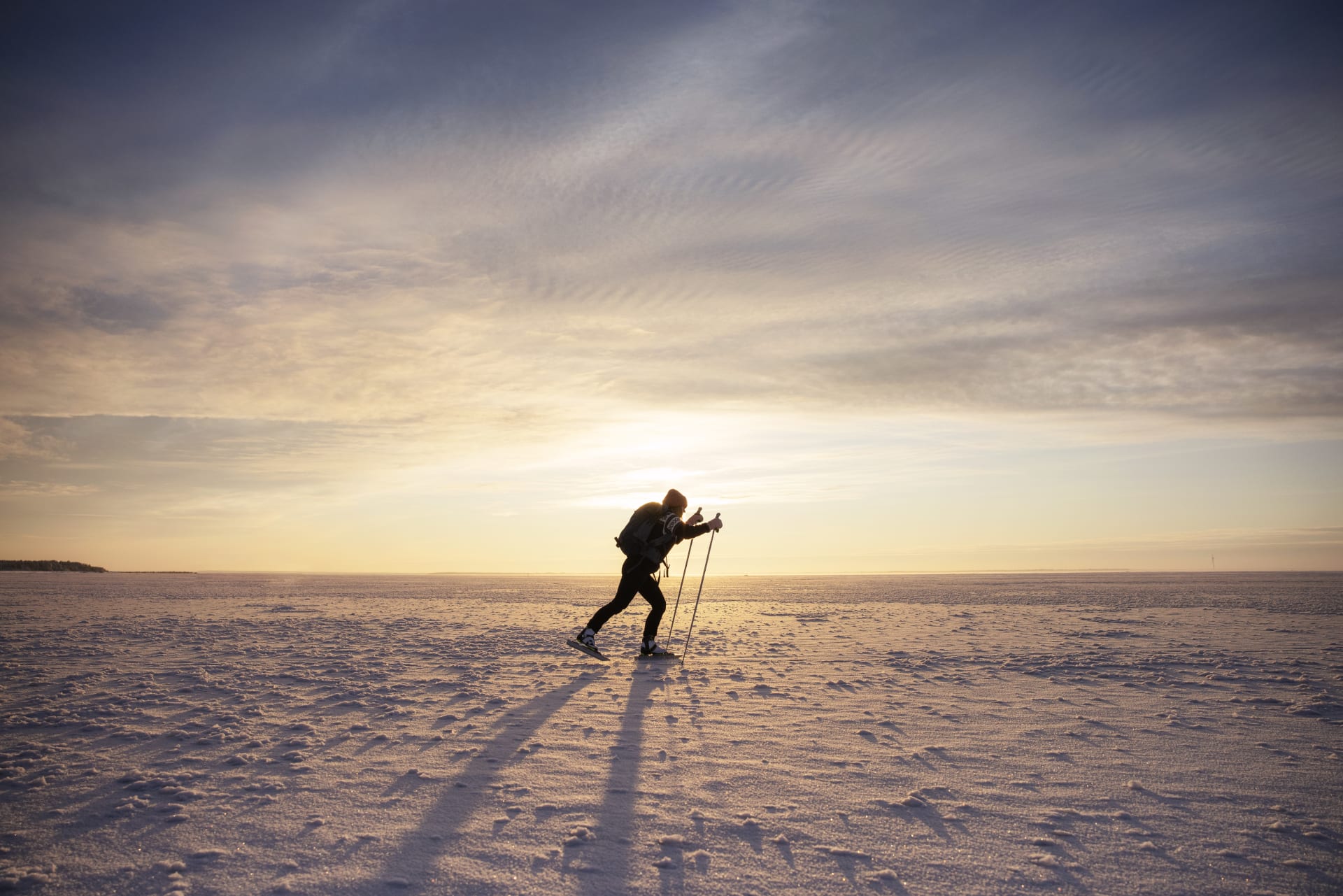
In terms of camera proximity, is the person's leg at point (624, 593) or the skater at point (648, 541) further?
the person's leg at point (624, 593)

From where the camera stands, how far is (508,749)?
21.1 ft

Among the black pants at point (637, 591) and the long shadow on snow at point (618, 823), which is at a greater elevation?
the black pants at point (637, 591)

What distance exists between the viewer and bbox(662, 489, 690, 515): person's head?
11422mm

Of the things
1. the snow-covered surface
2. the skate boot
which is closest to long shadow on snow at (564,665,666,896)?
the snow-covered surface

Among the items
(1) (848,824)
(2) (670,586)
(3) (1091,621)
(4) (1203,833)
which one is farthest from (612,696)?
(2) (670,586)

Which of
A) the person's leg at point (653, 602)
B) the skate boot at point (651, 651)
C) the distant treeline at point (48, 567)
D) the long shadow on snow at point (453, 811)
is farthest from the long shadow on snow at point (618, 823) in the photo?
the distant treeline at point (48, 567)

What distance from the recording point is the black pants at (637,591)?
37.2 feet

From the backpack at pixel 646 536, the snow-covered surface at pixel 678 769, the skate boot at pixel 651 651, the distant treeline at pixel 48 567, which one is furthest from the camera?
the distant treeline at pixel 48 567

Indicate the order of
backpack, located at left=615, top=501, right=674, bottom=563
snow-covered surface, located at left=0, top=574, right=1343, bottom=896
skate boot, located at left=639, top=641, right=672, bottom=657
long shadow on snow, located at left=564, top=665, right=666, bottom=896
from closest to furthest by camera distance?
long shadow on snow, located at left=564, top=665, right=666, bottom=896, snow-covered surface, located at left=0, top=574, right=1343, bottom=896, backpack, located at left=615, top=501, right=674, bottom=563, skate boot, located at left=639, top=641, right=672, bottom=657

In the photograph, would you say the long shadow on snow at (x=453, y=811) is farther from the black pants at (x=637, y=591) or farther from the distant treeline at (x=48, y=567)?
the distant treeline at (x=48, y=567)

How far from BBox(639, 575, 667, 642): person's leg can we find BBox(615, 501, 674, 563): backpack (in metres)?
0.47

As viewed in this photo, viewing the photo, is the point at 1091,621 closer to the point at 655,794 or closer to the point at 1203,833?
the point at 1203,833

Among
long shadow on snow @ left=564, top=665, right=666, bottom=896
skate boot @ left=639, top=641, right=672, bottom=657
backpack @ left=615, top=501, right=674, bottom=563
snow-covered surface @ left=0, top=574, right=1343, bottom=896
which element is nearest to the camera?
long shadow on snow @ left=564, top=665, right=666, bottom=896

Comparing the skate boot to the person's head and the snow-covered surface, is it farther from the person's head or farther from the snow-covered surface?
the person's head
